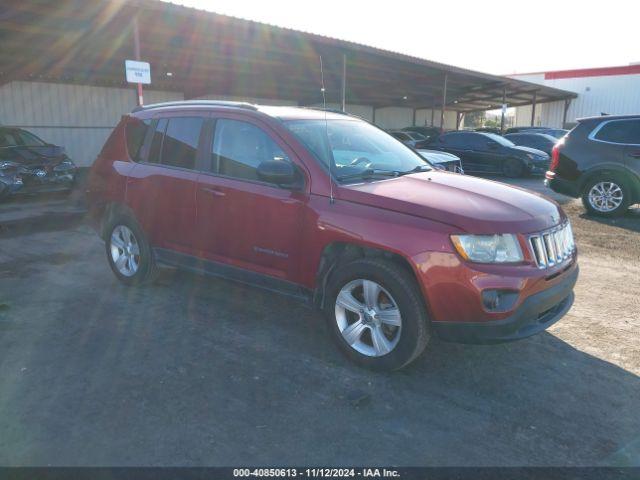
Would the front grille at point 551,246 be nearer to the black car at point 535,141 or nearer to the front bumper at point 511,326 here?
the front bumper at point 511,326

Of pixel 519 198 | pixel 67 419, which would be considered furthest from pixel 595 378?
pixel 67 419

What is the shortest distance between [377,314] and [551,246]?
1.28 metres

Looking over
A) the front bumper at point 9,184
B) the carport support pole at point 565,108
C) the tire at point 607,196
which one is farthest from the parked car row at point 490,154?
the carport support pole at point 565,108

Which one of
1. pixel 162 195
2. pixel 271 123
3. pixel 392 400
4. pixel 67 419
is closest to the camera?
pixel 67 419

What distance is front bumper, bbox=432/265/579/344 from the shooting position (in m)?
3.25

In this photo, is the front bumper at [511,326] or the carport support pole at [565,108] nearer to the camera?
the front bumper at [511,326]

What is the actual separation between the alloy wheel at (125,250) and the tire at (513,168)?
13320 mm

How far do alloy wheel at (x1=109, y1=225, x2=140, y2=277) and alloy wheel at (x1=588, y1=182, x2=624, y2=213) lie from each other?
8.14m

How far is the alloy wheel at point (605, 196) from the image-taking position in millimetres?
9375

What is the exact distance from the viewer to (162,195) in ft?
16.1

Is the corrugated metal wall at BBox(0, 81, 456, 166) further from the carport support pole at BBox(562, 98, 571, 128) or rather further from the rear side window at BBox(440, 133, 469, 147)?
the carport support pole at BBox(562, 98, 571, 128)

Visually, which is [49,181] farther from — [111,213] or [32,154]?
[111,213]

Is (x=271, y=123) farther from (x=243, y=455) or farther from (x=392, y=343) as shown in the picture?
(x=243, y=455)

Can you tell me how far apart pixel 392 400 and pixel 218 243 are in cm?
202
